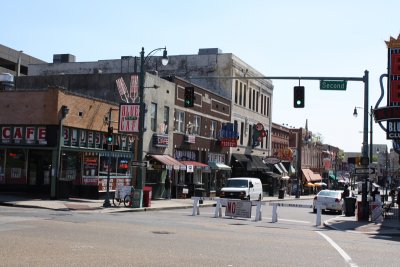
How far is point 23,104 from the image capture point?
29.6 metres

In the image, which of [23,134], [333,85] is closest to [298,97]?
[333,85]

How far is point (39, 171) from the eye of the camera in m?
32.0

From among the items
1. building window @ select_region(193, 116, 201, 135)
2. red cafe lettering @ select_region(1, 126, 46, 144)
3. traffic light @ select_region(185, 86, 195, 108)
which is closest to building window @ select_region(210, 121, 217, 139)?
building window @ select_region(193, 116, 201, 135)

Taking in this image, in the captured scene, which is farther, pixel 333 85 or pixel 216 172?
pixel 216 172

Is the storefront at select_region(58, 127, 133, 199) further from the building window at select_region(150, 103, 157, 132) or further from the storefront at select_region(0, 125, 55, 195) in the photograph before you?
the building window at select_region(150, 103, 157, 132)

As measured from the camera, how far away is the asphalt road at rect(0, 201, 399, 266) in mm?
10625

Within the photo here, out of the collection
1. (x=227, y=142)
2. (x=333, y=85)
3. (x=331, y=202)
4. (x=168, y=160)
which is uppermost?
(x=333, y=85)

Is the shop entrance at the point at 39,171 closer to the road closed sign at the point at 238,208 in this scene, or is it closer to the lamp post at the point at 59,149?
the lamp post at the point at 59,149

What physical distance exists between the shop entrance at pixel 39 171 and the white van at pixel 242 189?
11.9m

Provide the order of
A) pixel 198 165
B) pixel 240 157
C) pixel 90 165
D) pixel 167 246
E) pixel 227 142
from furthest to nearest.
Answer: pixel 240 157, pixel 227 142, pixel 198 165, pixel 90 165, pixel 167 246

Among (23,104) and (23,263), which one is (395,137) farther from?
(23,263)

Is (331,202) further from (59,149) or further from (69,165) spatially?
(59,149)

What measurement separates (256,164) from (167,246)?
4366cm

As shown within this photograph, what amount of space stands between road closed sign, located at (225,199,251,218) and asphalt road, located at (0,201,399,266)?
670 cm
